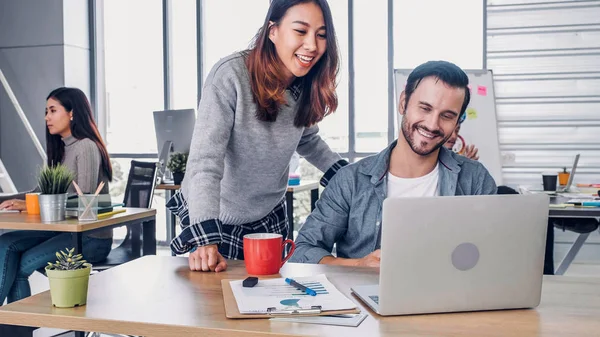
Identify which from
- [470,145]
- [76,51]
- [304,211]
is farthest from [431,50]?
[76,51]

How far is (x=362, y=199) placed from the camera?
1.93m

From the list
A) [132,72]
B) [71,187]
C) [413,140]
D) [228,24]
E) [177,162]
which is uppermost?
[228,24]

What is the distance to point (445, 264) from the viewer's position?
1131 mm

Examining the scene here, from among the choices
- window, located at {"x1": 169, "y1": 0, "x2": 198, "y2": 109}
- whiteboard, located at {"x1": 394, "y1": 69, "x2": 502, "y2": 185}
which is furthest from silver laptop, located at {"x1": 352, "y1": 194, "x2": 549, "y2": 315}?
window, located at {"x1": 169, "y1": 0, "x2": 198, "y2": 109}

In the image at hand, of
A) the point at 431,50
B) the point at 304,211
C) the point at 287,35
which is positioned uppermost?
the point at 431,50

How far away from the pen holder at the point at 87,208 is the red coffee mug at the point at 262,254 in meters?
1.50

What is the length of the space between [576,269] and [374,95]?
2.14 metres

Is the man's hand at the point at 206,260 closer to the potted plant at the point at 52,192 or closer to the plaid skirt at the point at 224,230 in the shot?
the plaid skirt at the point at 224,230

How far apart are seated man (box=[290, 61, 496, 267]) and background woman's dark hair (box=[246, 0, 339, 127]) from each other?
23 cm

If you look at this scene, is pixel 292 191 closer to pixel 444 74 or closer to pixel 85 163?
pixel 85 163

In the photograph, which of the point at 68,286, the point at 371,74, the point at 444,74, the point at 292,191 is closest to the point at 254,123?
the point at 444,74

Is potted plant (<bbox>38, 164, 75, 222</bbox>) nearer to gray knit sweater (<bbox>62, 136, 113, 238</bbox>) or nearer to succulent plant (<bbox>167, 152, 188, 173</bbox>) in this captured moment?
gray knit sweater (<bbox>62, 136, 113, 238</bbox>)

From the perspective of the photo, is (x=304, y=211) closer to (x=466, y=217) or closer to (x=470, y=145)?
(x=470, y=145)

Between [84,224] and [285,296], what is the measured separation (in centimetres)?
168
